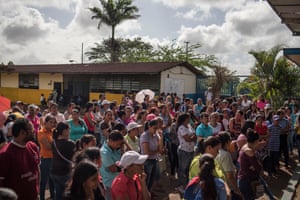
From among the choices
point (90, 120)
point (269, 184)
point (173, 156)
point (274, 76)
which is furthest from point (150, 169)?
point (274, 76)

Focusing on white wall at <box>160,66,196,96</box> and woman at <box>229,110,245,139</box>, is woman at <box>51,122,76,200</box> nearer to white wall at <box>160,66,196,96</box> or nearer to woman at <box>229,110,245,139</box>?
woman at <box>229,110,245,139</box>

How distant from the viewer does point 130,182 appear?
141 inches

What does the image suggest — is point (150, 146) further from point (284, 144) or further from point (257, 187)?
point (284, 144)

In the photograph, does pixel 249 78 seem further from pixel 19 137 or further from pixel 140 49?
pixel 140 49

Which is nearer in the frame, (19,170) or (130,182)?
(130,182)

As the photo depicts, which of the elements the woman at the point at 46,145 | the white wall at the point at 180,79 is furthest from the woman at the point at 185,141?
the white wall at the point at 180,79

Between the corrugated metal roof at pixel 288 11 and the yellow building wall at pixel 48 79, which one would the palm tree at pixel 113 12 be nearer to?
the yellow building wall at pixel 48 79

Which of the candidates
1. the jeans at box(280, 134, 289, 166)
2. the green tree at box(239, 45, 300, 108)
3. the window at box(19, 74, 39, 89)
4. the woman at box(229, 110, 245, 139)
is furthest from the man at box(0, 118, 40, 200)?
the window at box(19, 74, 39, 89)

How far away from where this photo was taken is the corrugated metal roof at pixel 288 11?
4.19 metres

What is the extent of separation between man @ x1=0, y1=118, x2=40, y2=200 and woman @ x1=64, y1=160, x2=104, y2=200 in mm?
1232

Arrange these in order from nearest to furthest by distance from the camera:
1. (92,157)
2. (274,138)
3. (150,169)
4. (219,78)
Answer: (92,157)
(150,169)
(274,138)
(219,78)

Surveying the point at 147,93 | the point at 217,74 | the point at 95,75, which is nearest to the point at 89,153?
the point at 147,93

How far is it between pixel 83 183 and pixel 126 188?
66cm

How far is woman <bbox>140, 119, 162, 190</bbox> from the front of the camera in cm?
604
